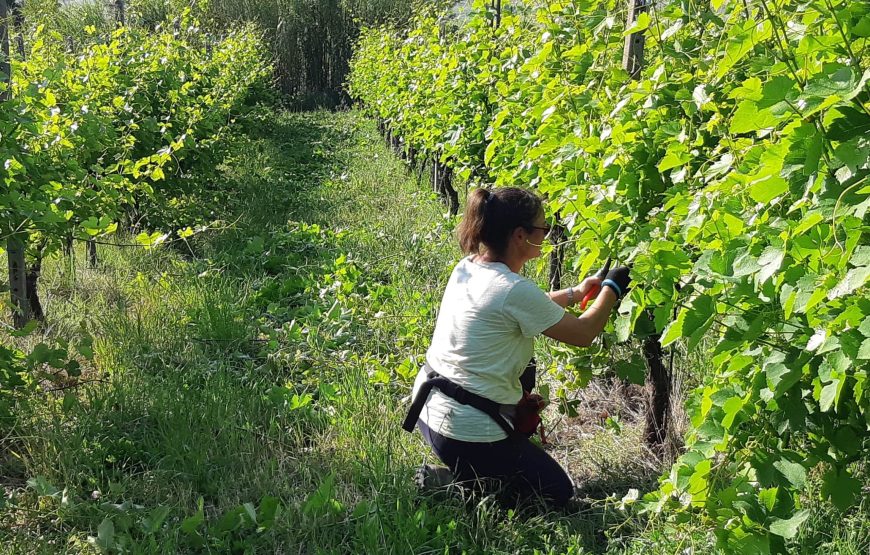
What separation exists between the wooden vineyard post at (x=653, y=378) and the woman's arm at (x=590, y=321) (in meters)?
0.27

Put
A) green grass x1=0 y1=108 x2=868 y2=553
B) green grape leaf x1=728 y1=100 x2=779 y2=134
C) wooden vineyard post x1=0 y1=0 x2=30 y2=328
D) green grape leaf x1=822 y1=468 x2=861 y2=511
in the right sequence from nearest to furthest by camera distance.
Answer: green grape leaf x1=728 y1=100 x2=779 y2=134 < green grape leaf x1=822 y1=468 x2=861 y2=511 < green grass x1=0 y1=108 x2=868 y2=553 < wooden vineyard post x1=0 y1=0 x2=30 y2=328

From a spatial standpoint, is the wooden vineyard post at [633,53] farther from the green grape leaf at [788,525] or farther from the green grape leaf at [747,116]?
the green grape leaf at [788,525]

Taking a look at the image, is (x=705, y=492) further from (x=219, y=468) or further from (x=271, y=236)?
(x=271, y=236)

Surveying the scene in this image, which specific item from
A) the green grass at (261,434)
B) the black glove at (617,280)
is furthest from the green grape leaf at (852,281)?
the black glove at (617,280)

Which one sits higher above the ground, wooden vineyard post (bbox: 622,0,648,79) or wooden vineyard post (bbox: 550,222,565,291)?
wooden vineyard post (bbox: 622,0,648,79)

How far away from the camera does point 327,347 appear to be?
4.16 m

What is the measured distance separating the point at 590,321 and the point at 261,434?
1513 millimetres

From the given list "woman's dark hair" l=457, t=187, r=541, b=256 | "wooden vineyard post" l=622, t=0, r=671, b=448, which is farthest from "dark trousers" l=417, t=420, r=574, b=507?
"woman's dark hair" l=457, t=187, r=541, b=256

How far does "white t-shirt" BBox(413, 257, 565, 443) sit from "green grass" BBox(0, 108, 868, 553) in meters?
0.29

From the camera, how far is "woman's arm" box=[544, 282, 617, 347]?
8.27 feet

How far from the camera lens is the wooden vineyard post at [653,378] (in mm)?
2721

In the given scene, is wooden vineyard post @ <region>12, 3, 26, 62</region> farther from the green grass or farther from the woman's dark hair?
the woman's dark hair

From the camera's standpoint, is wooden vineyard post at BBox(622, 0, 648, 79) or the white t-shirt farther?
wooden vineyard post at BBox(622, 0, 648, 79)

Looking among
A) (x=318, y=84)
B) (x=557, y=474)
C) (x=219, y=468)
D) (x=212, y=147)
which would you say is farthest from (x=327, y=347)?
(x=318, y=84)
